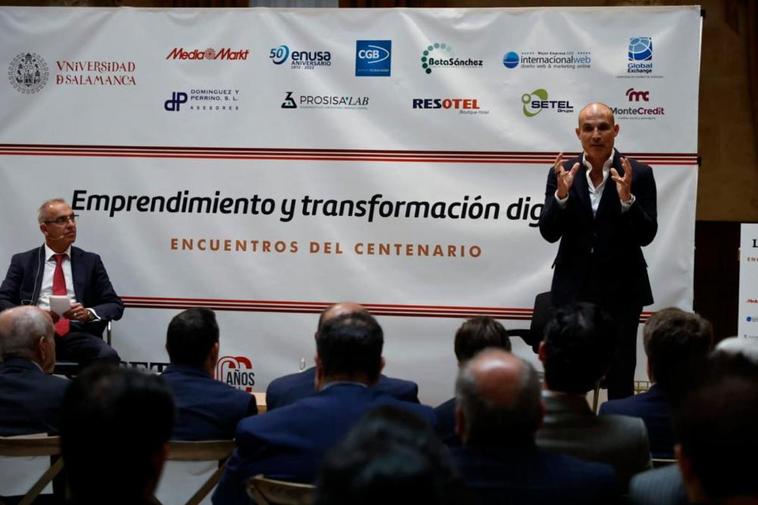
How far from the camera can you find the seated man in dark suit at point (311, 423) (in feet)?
8.24

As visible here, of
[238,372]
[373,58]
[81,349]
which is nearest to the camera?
[81,349]

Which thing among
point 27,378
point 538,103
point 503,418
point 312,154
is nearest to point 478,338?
point 503,418

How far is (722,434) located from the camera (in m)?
1.56

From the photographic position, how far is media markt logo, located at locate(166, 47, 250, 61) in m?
6.01

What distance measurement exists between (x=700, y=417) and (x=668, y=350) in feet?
5.04

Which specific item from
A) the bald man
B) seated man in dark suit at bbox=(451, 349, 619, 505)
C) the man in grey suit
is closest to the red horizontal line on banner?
the bald man

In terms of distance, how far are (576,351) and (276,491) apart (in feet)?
2.96

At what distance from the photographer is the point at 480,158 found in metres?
5.80

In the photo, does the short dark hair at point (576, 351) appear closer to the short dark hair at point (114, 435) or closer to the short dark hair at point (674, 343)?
the short dark hair at point (674, 343)

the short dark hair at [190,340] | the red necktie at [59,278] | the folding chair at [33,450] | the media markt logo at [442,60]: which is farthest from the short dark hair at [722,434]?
the red necktie at [59,278]

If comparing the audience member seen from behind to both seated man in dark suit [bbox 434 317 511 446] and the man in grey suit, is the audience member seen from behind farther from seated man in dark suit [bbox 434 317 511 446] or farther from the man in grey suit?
seated man in dark suit [bbox 434 317 511 446]

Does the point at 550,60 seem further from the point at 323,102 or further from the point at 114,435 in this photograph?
the point at 114,435

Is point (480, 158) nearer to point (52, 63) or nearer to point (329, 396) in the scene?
point (52, 63)

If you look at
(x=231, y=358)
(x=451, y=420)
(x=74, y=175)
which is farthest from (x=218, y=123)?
(x=451, y=420)
